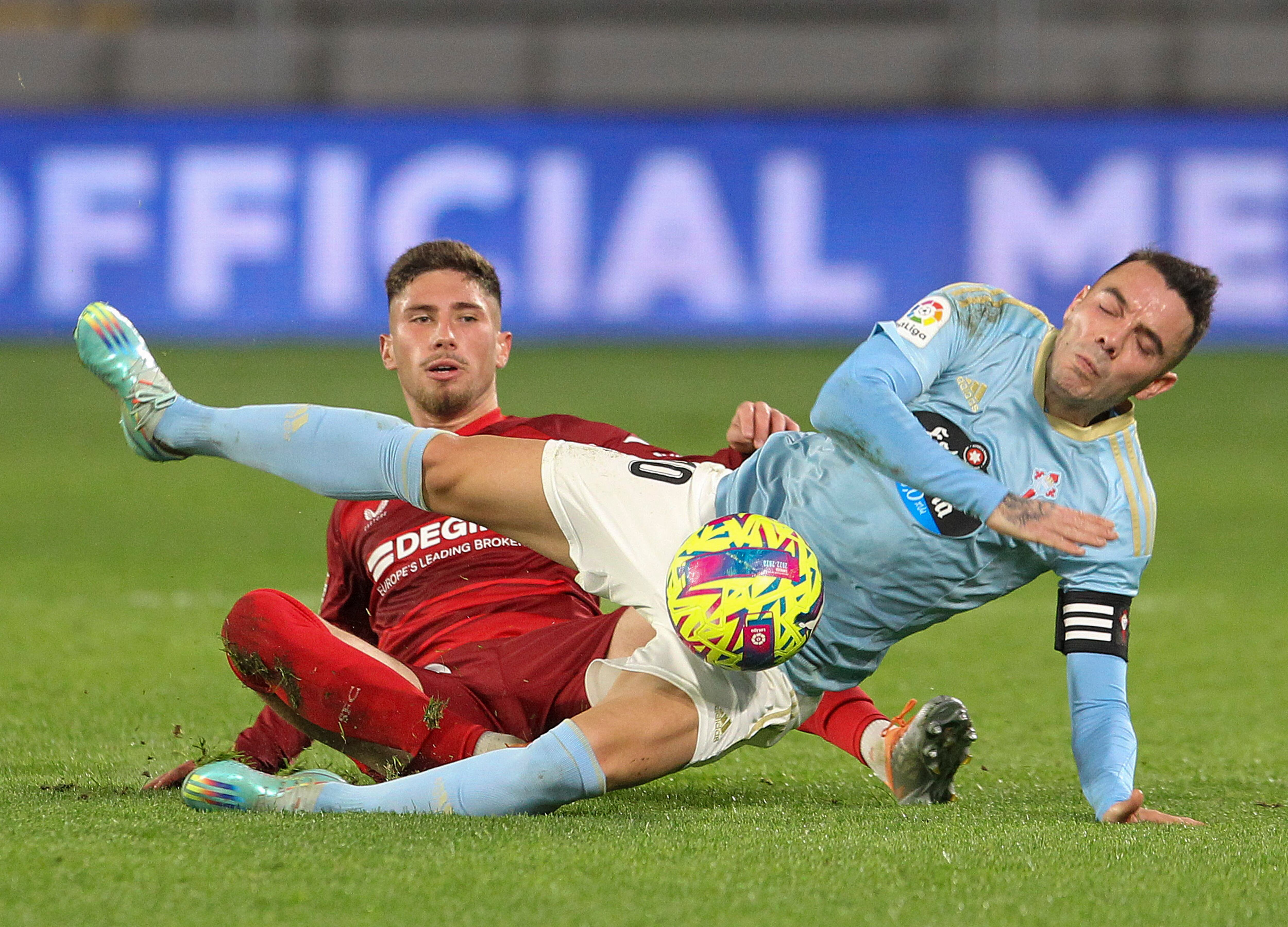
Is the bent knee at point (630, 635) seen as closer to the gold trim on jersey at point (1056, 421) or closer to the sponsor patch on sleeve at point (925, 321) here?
Result: the sponsor patch on sleeve at point (925, 321)

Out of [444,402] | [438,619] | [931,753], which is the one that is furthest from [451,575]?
[931,753]

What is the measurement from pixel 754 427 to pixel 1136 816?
53.9 inches

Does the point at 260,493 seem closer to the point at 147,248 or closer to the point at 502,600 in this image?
the point at 147,248

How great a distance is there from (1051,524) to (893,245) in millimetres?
10786

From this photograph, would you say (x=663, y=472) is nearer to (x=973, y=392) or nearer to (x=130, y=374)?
(x=973, y=392)

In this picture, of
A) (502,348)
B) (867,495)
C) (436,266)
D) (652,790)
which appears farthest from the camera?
(502,348)

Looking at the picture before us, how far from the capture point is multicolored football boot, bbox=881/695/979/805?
3986 mm

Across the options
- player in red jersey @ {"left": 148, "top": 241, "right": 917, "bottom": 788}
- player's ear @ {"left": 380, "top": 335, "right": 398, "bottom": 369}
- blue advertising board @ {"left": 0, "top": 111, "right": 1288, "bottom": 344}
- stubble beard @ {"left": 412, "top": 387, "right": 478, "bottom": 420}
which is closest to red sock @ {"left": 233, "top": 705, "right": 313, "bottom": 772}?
player in red jersey @ {"left": 148, "top": 241, "right": 917, "bottom": 788}

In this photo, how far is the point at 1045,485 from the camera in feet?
12.6

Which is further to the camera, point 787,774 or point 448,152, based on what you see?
point 448,152

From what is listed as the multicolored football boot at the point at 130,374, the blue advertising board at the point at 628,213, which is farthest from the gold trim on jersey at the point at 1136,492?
the blue advertising board at the point at 628,213

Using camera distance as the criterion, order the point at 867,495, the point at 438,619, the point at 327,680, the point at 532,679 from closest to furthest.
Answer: the point at 867,495 → the point at 327,680 → the point at 532,679 → the point at 438,619

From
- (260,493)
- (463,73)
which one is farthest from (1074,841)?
(463,73)

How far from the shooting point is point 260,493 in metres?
10.5
